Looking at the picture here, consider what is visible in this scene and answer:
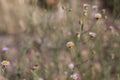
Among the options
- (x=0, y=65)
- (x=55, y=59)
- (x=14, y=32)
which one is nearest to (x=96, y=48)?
(x=55, y=59)

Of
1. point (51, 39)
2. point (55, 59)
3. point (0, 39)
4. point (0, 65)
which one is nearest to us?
point (0, 65)

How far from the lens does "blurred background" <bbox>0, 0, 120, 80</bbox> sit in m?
2.59

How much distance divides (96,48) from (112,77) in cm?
42

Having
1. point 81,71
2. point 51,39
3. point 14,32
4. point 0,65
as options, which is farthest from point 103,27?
point 14,32

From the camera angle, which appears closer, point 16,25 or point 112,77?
point 112,77

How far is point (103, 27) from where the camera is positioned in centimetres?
318

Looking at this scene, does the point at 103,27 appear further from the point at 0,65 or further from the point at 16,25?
the point at 16,25

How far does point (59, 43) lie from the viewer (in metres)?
3.40

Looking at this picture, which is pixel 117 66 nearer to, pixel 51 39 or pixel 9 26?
pixel 51 39

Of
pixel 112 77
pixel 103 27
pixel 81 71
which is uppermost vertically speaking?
pixel 103 27

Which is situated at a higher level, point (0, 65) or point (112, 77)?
point (0, 65)

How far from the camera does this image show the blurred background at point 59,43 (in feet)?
8.50

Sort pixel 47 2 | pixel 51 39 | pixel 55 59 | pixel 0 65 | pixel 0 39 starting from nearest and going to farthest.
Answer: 1. pixel 0 65
2. pixel 55 59
3. pixel 51 39
4. pixel 0 39
5. pixel 47 2

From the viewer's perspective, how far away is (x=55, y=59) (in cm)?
315
